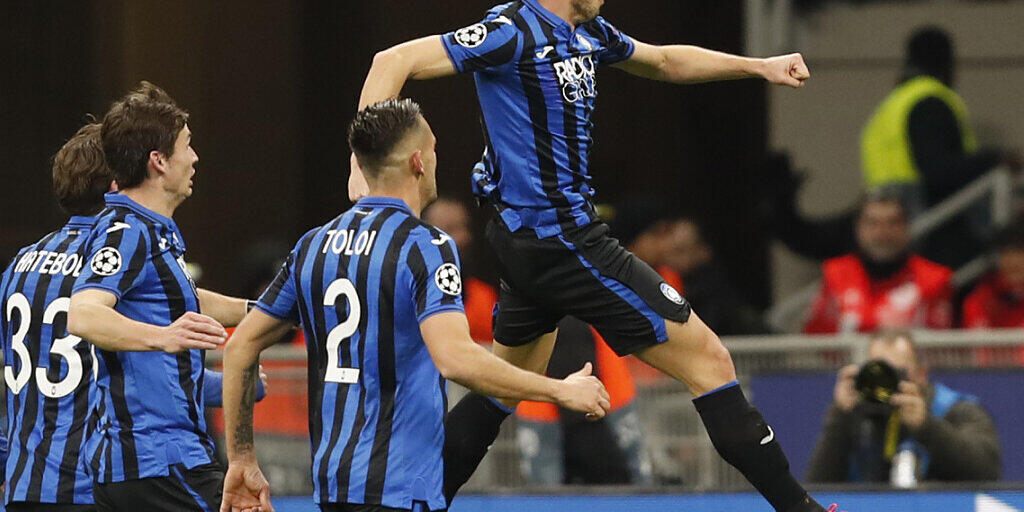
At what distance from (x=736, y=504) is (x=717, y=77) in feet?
4.84

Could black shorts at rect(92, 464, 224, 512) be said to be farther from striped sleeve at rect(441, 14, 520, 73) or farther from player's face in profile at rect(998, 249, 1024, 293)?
player's face in profile at rect(998, 249, 1024, 293)

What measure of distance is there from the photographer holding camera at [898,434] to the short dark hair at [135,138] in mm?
2889

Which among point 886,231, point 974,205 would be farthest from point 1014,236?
point 974,205

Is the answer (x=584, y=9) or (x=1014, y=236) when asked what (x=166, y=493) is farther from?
(x=1014, y=236)

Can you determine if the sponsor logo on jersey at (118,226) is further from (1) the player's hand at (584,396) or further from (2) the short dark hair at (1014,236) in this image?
(2) the short dark hair at (1014,236)

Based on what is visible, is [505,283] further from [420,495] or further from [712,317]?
[712,317]

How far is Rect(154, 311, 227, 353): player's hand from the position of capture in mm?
4559

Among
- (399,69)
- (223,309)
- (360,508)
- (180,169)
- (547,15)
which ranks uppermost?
(547,15)

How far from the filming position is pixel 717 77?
5.42 metres

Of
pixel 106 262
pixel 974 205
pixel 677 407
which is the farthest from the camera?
pixel 974 205

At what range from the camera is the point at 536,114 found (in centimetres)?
504

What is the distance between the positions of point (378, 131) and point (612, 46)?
1076mm

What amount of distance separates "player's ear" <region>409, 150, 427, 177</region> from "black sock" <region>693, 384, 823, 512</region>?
1140 mm

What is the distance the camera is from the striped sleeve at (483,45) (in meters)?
4.89
